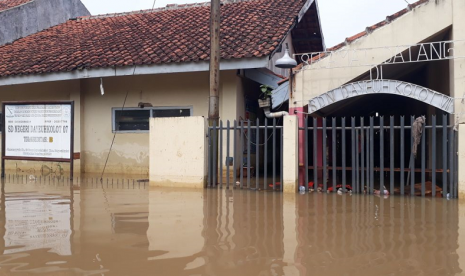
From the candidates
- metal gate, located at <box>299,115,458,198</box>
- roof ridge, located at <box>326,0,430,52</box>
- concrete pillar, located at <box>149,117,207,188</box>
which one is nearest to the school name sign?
metal gate, located at <box>299,115,458,198</box>

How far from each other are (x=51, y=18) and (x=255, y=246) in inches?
627

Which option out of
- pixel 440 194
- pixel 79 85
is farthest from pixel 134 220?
pixel 79 85

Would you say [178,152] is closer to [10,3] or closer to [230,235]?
[230,235]

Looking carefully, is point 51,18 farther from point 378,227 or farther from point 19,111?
point 378,227

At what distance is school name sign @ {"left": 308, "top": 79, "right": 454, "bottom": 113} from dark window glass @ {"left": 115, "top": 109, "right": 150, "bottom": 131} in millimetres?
5216

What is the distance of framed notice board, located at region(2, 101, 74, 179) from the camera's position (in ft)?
36.6

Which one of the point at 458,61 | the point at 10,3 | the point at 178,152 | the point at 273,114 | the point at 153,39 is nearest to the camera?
the point at 458,61

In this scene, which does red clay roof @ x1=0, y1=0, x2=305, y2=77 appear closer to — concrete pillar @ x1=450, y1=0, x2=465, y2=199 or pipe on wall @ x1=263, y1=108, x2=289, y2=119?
pipe on wall @ x1=263, y1=108, x2=289, y2=119

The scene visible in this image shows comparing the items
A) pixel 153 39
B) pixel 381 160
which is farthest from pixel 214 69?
pixel 153 39

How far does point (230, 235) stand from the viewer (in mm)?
5508

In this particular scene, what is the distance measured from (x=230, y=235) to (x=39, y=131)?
7.66m

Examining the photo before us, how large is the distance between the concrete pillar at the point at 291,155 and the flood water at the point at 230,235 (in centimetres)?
59

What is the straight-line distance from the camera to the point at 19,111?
11688 mm

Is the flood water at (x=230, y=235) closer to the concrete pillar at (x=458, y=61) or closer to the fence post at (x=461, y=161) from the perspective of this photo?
the fence post at (x=461, y=161)
